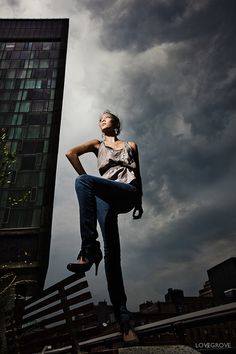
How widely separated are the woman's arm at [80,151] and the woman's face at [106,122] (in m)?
0.19

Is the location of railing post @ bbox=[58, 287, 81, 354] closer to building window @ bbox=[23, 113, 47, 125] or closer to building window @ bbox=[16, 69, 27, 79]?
building window @ bbox=[23, 113, 47, 125]

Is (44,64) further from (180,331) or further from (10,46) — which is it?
(180,331)

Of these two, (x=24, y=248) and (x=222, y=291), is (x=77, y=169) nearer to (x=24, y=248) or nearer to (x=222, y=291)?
(x=24, y=248)

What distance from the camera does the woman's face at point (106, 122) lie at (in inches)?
114

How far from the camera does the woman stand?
191cm

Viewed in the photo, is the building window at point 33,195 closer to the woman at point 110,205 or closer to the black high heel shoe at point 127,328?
the woman at point 110,205

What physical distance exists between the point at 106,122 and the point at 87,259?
160 cm

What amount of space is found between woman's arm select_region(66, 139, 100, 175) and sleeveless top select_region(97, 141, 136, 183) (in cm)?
11

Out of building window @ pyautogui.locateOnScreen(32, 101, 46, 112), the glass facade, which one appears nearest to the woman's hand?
the glass facade

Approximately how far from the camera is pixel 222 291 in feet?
222

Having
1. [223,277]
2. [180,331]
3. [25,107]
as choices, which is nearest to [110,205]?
[180,331]

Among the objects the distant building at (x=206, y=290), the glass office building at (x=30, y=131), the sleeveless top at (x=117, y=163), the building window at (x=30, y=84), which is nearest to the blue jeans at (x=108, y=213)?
the sleeveless top at (x=117, y=163)

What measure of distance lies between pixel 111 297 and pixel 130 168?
44.9 inches

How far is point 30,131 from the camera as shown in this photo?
97.5ft
